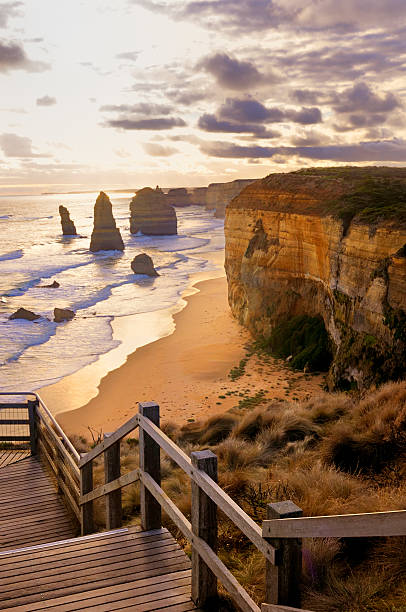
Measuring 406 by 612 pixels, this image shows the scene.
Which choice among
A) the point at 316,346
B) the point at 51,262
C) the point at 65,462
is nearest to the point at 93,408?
the point at 316,346

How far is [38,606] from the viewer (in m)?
3.71

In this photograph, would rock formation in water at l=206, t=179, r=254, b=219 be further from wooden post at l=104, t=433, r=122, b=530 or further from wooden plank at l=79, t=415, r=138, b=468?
wooden post at l=104, t=433, r=122, b=530

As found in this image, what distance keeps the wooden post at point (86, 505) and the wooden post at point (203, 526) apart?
8.38ft

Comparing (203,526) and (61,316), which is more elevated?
(203,526)

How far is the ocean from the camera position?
78.6 ft

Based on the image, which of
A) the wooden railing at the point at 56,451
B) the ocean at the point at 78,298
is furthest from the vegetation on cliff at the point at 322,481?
the ocean at the point at 78,298

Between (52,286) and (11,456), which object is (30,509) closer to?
(11,456)

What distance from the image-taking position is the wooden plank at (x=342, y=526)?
202 cm

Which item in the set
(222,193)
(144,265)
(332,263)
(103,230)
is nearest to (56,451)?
(332,263)

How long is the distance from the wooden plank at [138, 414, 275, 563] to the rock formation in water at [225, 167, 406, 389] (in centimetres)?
1122

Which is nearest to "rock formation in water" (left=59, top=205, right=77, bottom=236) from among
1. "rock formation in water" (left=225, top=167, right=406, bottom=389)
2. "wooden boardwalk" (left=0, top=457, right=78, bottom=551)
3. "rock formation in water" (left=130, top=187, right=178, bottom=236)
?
"rock formation in water" (left=130, top=187, right=178, bottom=236)

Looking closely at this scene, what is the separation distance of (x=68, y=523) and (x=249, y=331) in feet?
66.7

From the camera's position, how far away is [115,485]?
16.3 ft

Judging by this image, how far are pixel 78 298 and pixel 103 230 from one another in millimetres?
41055
